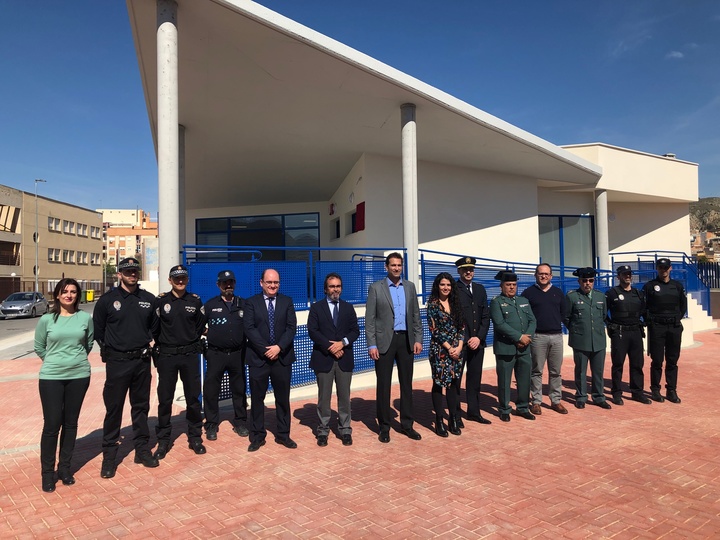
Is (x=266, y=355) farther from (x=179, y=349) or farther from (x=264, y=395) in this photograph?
(x=179, y=349)

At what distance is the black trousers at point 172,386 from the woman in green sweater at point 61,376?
2.25 feet

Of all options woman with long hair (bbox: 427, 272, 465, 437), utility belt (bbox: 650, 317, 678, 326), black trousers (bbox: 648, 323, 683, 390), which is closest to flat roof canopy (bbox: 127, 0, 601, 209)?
woman with long hair (bbox: 427, 272, 465, 437)

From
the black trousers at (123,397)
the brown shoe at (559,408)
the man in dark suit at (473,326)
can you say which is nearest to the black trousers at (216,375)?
the black trousers at (123,397)

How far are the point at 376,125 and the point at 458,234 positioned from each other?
4374 millimetres

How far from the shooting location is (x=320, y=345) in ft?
16.7

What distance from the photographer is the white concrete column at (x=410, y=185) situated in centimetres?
930

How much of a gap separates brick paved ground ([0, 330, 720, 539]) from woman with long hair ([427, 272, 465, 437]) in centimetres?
34

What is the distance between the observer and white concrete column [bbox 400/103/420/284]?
366 inches

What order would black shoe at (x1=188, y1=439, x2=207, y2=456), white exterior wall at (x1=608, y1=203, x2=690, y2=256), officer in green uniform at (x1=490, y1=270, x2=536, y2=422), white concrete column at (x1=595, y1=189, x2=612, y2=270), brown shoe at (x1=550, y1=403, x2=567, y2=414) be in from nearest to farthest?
black shoe at (x1=188, y1=439, x2=207, y2=456) → officer in green uniform at (x1=490, y1=270, x2=536, y2=422) → brown shoe at (x1=550, y1=403, x2=567, y2=414) → white concrete column at (x1=595, y1=189, x2=612, y2=270) → white exterior wall at (x1=608, y1=203, x2=690, y2=256)

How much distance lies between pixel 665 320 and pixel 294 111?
7.52 meters

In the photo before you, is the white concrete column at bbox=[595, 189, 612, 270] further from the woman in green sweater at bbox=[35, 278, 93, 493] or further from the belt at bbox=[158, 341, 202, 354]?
the woman in green sweater at bbox=[35, 278, 93, 493]

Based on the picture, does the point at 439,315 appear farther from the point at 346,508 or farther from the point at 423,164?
the point at 423,164

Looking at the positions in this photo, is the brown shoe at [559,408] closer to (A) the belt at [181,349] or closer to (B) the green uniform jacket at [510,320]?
(B) the green uniform jacket at [510,320]

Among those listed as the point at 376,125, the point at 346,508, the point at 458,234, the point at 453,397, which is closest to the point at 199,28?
the point at 376,125
